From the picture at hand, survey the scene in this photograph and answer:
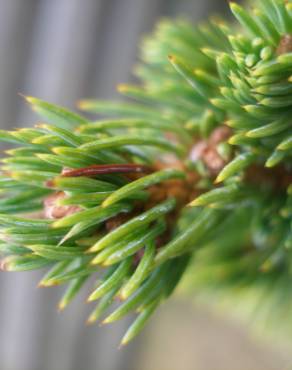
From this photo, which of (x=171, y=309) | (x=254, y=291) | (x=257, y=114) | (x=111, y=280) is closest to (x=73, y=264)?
(x=111, y=280)

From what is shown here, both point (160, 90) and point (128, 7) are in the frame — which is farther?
point (128, 7)

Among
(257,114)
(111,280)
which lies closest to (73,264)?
(111,280)

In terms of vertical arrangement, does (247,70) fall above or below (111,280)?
above

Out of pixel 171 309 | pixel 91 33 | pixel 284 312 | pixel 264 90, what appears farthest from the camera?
pixel 171 309

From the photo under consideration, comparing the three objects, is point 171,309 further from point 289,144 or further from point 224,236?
point 289,144

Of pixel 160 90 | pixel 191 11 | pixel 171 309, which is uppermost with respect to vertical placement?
pixel 191 11

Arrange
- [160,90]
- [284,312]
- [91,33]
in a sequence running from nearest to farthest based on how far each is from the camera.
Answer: [160,90] → [284,312] → [91,33]
